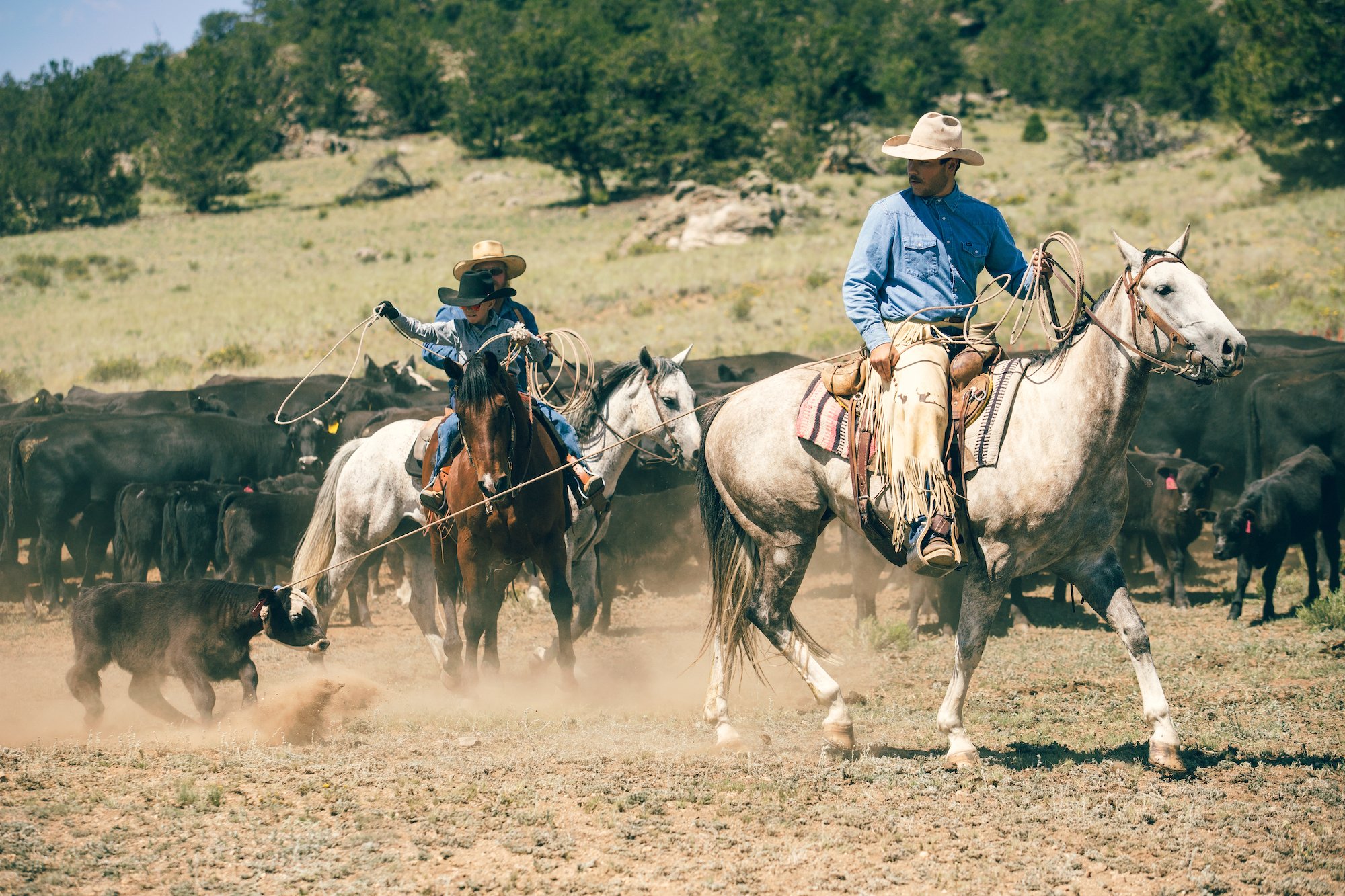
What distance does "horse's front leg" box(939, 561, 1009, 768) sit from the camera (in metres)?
6.07

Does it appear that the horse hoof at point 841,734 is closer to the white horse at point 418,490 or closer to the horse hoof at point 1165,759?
the horse hoof at point 1165,759

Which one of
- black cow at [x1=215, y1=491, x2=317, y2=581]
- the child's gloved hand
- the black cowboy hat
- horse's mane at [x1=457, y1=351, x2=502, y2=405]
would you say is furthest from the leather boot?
black cow at [x1=215, y1=491, x2=317, y2=581]

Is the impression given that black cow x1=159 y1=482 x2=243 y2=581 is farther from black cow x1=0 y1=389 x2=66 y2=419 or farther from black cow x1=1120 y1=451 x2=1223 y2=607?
black cow x1=1120 y1=451 x2=1223 y2=607

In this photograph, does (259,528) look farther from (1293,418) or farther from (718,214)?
(718,214)

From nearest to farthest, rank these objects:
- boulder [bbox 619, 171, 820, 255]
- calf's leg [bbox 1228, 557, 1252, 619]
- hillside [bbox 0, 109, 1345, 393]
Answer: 1. calf's leg [bbox 1228, 557, 1252, 619]
2. hillside [bbox 0, 109, 1345, 393]
3. boulder [bbox 619, 171, 820, 255]

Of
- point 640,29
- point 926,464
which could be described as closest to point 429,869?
point 926,464

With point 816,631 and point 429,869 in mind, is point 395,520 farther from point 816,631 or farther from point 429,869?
point 429,869

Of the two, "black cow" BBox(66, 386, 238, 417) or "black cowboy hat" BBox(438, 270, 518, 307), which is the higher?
"black cowboy hat" BBox(438, 270, 518, 307)

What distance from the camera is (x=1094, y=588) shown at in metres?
6.23

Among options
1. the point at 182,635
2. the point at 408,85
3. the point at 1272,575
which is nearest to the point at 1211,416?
the point at 1272,575

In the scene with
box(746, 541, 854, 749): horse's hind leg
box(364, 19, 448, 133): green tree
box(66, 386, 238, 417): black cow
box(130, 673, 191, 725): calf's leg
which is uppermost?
box(364, 19, 448, 133): green tree

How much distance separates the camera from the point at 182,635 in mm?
8328

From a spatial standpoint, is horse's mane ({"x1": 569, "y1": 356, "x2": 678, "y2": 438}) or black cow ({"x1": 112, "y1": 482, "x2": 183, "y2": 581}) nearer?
horse's mane ({"x1": 569, "y1": 356, "x2": 678, "y2": 438})

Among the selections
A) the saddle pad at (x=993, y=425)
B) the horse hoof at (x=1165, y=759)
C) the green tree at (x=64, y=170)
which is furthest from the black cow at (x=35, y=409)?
the green tree at (x=64, y=170)
